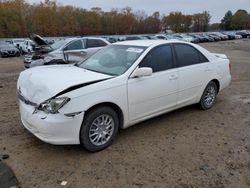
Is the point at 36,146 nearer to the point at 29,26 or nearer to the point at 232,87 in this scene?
the point at 232,87

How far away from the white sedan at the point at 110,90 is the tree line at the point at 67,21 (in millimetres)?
61380

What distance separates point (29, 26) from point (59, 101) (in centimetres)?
6683

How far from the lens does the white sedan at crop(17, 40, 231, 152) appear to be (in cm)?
344

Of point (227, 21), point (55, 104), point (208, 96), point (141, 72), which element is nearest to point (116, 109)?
point (141, 72)

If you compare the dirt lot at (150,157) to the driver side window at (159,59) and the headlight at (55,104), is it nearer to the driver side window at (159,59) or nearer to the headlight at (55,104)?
the headlight at (55,104)

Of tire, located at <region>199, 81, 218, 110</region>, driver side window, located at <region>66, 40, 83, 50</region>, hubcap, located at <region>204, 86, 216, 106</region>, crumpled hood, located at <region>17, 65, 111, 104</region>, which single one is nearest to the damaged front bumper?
crumpled hood, located at <region>17, 65, 111, 104</region>

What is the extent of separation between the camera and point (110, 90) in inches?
148

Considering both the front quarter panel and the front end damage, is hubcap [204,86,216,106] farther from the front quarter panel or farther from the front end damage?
the front end damage

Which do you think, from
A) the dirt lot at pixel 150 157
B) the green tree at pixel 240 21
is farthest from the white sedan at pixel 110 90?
the green tree at pixel 240 21

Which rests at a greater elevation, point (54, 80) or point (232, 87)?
point (54, 80)

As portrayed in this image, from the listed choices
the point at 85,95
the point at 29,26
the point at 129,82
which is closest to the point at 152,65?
the point at 129,82

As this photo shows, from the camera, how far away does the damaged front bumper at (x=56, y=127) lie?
3361mm

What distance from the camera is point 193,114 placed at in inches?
212

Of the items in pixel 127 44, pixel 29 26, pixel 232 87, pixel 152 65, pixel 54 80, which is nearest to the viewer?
pixel 54 80
